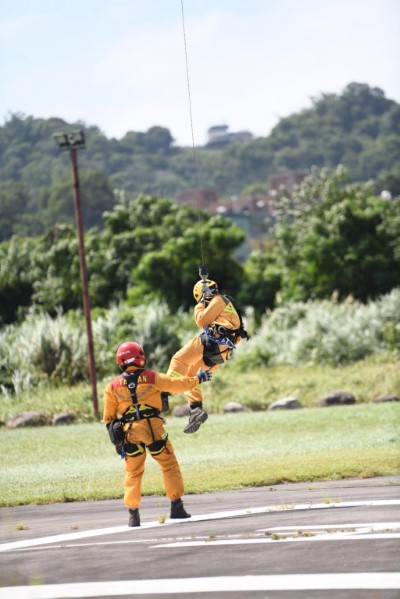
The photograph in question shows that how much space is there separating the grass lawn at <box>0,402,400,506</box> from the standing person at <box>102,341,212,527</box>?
3285 millimetres

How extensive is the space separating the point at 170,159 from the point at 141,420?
111m

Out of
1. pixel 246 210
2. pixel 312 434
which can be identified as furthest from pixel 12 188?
pixel 246 210

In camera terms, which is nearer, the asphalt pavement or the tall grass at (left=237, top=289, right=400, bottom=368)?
the asphalt pavement

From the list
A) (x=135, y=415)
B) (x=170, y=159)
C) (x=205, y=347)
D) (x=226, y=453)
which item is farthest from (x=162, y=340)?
(x=170, y=159)

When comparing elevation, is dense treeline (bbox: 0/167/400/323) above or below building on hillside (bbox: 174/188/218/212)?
below

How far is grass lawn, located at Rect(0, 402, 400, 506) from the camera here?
14.2 meters

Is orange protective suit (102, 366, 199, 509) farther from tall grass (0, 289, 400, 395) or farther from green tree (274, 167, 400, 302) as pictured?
green tree (274, 167, 400, 302)

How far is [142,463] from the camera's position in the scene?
33.3ft

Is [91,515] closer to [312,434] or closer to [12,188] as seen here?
[312,434]

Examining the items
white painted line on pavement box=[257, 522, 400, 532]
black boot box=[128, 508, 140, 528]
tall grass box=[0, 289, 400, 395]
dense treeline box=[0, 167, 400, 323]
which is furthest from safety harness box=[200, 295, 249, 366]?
dense treeline box=[0, 167, 400, 323]

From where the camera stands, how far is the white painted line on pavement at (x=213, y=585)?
681 cm

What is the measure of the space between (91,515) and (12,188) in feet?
75.5

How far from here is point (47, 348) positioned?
27938 mm

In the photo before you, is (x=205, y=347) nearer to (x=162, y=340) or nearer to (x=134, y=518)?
(x=134, y=518)
